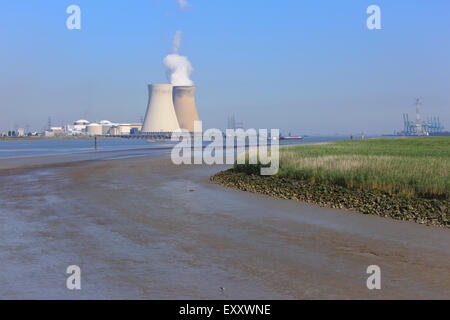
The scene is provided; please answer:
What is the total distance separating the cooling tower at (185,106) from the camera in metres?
110

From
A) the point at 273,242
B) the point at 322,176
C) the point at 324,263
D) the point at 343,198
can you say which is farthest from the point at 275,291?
the point at 322,176

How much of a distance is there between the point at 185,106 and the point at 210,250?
10636 cm

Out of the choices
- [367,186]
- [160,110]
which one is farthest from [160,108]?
[367,186]

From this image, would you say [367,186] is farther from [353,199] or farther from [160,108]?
[160,108]

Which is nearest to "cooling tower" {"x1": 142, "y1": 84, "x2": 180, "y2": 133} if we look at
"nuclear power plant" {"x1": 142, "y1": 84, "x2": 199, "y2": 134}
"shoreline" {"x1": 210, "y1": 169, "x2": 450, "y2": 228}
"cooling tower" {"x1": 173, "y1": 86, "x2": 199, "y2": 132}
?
"nuclear power plant" {"x1": 142, "y1": 84, "x2": 199, "y2": 134}

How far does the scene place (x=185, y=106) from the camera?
369ft

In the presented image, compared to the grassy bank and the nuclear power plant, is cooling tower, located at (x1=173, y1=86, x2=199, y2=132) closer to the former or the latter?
the nuclear power plant

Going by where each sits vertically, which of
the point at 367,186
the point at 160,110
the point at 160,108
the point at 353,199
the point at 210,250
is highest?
the point at 160,108

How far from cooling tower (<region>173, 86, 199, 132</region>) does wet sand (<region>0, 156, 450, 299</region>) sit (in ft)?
320

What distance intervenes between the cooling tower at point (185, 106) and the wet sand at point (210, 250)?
97.6 metres

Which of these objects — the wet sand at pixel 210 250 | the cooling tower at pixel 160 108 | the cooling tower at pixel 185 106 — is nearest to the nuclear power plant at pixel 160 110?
the cooling tower at pixel 160 108

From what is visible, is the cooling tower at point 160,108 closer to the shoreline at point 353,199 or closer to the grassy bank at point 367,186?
Answer: the grassy bank at point 367,186
